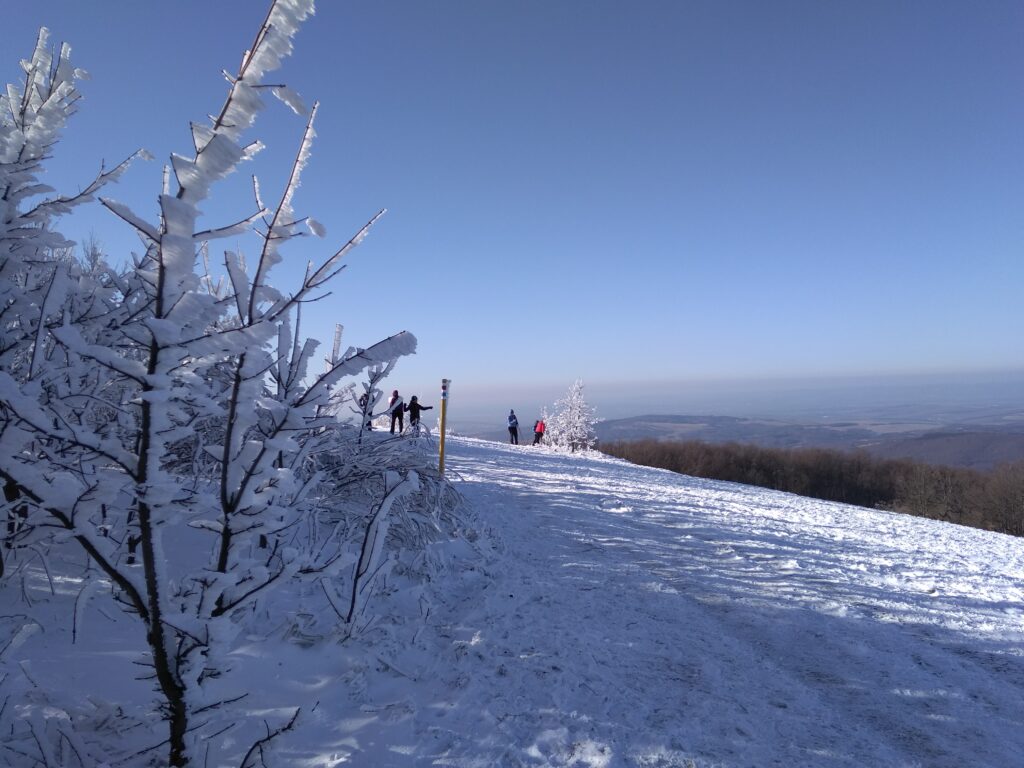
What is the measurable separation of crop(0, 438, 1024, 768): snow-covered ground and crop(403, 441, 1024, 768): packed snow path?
0.02 metres

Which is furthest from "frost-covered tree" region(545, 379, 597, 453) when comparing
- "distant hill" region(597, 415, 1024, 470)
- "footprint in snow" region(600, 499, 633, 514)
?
"footprint in snow" region(600, 499, 633, 514)

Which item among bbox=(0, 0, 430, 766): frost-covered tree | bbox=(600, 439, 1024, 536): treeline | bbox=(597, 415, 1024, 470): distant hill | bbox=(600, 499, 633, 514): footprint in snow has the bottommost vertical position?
bbox=(600, 439, 1024, 536): treeline

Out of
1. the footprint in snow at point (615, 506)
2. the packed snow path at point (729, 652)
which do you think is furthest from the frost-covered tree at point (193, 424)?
the footprint in snow at point (615, 506)

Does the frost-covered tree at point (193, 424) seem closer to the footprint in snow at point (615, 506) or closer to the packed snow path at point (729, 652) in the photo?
the packed snow path at point (729, 652)

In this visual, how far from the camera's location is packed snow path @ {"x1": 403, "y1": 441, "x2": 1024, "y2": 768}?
3.10 m

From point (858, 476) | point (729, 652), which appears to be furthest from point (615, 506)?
point (858, 476)

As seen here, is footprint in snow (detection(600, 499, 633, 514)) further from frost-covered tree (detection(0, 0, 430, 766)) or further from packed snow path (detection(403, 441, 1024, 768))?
frost-covered tree (detection(0, 0, 430, 766))

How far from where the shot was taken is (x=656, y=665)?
3.92 metres

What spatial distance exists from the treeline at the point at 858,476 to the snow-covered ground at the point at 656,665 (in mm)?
36575

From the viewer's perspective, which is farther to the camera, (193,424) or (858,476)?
(858,476)

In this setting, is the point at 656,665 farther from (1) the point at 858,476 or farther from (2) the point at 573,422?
(1) the point at 858,476

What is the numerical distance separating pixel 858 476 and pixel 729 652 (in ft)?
205

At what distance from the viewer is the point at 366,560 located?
3676 mm

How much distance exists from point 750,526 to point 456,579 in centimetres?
550
